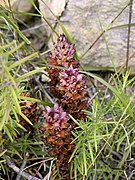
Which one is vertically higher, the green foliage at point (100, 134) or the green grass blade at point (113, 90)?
the green grass blade at point (113, 90)

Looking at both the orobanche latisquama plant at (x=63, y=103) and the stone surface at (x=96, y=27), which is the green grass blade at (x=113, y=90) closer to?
the orobanche latisquama plant at (x=63, y=103)

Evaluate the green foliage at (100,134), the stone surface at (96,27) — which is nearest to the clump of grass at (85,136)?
the green foliage at (100,134)

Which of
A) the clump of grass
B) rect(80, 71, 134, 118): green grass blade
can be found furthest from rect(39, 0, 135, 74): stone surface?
rect(80, 71, 134, 118): green grass blade

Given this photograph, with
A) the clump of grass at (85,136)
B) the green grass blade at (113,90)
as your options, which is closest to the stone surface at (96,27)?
the clump of grass at (85,136)

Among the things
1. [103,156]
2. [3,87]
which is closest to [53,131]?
[3,87]

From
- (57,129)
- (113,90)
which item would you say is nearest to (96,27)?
(113,90)

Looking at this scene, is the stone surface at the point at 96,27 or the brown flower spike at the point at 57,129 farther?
the stone surface at the point at 96,27
